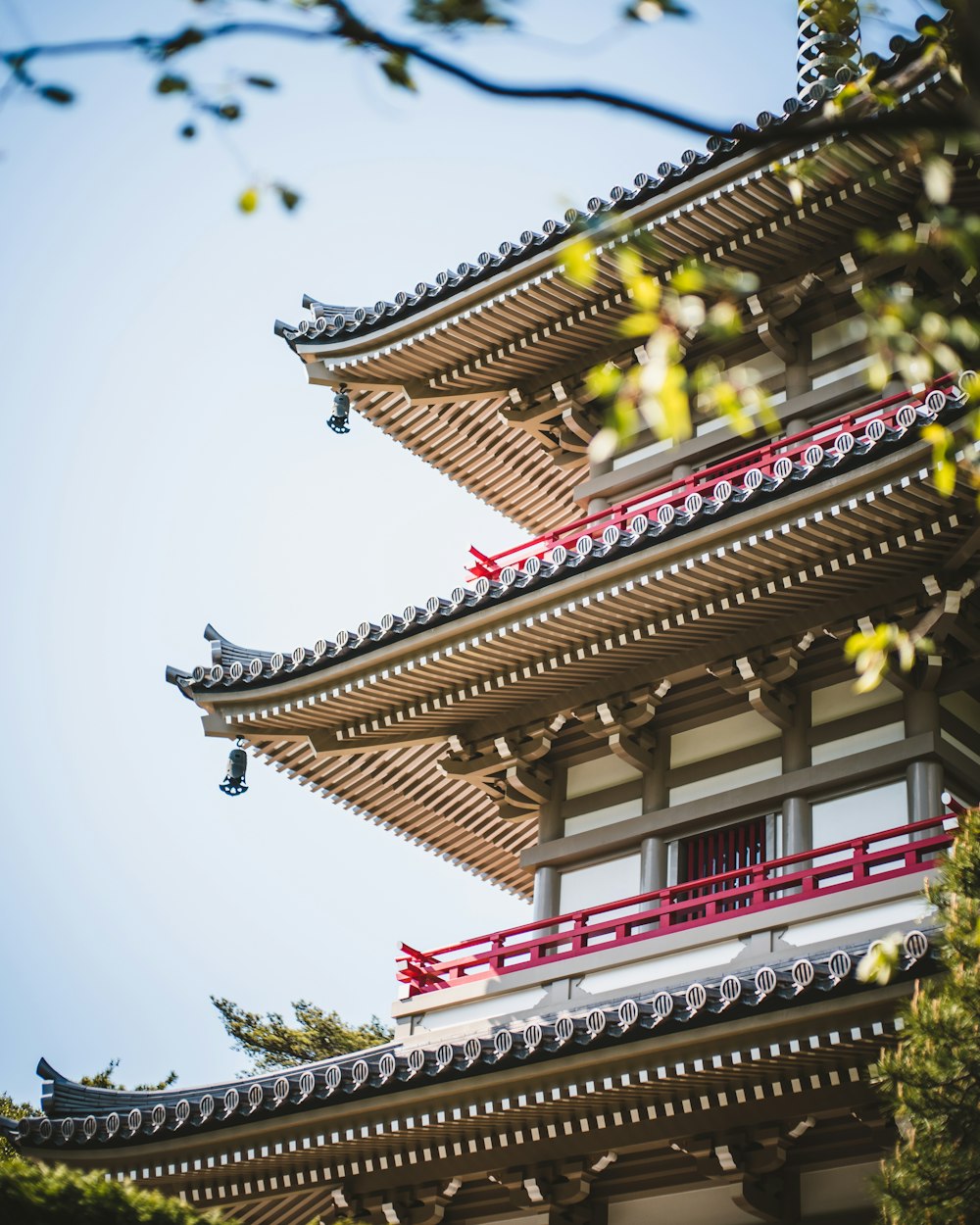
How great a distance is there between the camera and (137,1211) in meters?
6.64

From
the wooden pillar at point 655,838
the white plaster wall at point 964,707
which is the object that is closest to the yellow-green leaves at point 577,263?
the white plaster wall at point 964,707

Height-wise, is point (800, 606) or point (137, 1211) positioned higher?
point (800, 606)

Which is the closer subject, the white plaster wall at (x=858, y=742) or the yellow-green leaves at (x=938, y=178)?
the yellow-green leaves at (x=938, y=178)

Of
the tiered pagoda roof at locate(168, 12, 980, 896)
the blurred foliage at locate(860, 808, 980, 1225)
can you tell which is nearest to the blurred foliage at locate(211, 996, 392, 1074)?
the tiered pagoda roof at locate(168, 12, 980, 896)

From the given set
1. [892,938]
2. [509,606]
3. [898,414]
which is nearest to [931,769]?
[898,414]

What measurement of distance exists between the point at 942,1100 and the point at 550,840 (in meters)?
6.09

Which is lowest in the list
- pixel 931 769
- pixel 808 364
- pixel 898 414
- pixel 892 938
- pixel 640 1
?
pixel 892 938

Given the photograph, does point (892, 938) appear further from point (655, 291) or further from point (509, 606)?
point (509, 606)

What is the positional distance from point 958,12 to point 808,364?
10187 millimetres

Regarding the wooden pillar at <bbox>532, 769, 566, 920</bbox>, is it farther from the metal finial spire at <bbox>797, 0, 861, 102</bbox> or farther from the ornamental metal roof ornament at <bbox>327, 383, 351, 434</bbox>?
the metal finial spire at <bbox>797, 0, 861, 102</bbox>

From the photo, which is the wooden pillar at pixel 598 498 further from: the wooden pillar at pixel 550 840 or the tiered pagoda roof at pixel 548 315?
the wooden pillar at pixel 550 840

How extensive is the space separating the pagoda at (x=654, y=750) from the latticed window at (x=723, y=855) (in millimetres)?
31

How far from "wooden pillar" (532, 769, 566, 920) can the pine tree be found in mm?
5263

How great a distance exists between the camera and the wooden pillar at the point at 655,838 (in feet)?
35.8
